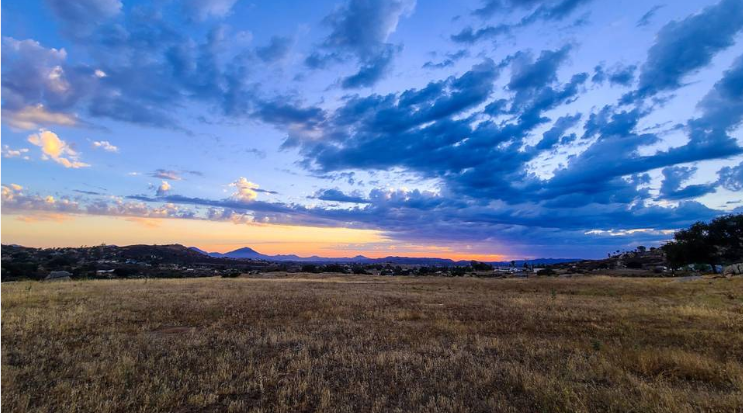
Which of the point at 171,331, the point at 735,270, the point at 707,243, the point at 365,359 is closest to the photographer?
the point at 365,359

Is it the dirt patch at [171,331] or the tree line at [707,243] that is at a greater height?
the tree line at [707,243]

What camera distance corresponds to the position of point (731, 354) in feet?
36.7

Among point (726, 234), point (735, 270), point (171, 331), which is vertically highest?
point (726, 234)

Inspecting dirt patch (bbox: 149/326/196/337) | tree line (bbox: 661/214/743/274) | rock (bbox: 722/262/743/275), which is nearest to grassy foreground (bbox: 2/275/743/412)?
dirt patch (bbox: 149/326/196/337)

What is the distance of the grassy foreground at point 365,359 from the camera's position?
7.59 metres

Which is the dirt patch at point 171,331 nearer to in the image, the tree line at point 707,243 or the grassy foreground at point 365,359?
the grassy foreground at point 365,359

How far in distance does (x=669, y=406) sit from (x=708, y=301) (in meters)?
22.1

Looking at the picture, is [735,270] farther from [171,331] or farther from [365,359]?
[171,331]

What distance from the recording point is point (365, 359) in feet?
35.1

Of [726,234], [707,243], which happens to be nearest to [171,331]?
[707,243]

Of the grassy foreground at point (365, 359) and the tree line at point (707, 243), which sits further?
the tree line at point (707, 243)

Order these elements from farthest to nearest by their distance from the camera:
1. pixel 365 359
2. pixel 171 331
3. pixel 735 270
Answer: pixel 735 270 < pixel 171 331 < pixel 365 359

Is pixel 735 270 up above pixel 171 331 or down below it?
above

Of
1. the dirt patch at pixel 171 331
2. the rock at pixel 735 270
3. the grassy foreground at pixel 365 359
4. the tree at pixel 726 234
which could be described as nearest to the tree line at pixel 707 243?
the tree at pixel 726 234
